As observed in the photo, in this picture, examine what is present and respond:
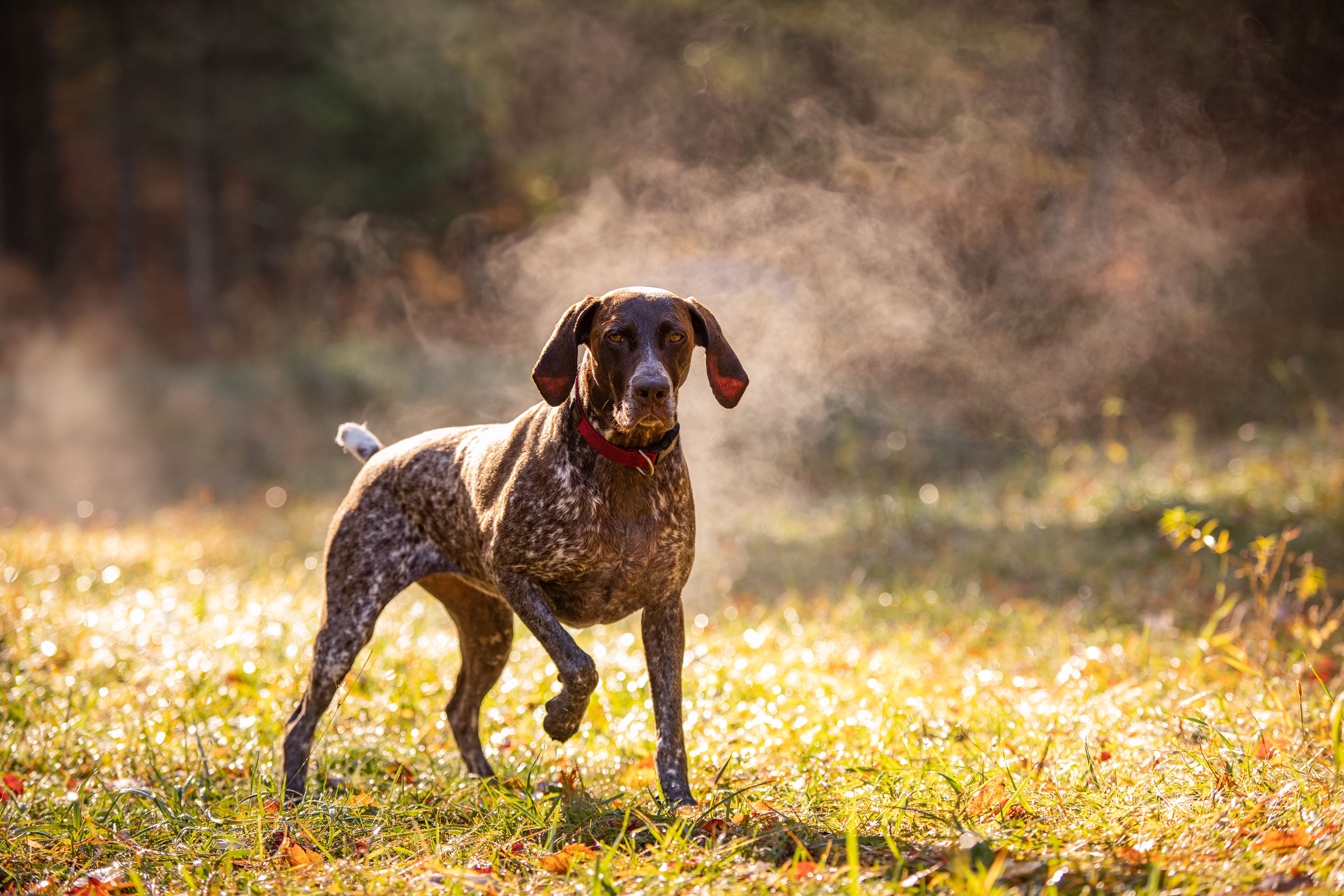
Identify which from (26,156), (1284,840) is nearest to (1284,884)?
(1284,840)

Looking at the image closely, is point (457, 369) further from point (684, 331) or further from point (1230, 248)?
point (684, 331)

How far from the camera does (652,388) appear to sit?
10.8 feet

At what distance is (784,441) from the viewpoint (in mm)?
12438

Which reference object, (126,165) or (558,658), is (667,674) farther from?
(126,165)

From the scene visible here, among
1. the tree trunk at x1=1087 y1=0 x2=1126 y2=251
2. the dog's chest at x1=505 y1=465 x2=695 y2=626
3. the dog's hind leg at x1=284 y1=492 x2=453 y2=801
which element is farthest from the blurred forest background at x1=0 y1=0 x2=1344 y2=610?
the dog's chest at x1=505 y1=465 x2=695 y2=626

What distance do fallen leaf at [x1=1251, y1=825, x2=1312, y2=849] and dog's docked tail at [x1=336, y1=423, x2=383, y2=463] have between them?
3.72 meters

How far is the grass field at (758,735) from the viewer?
9.54ft

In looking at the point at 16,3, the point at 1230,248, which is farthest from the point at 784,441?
the point at 16,3

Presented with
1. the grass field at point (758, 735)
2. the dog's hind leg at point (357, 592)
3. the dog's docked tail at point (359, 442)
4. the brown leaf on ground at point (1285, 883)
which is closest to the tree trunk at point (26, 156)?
the grass field at point (758, 735)

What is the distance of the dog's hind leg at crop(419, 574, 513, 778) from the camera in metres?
4.36

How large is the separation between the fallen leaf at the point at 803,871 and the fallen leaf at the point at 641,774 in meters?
1.14

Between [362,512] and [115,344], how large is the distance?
2085 cm

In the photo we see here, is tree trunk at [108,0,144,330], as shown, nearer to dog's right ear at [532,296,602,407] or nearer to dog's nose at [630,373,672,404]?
dog's right ear at [532,296,602,407]

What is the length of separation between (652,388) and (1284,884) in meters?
2.19
